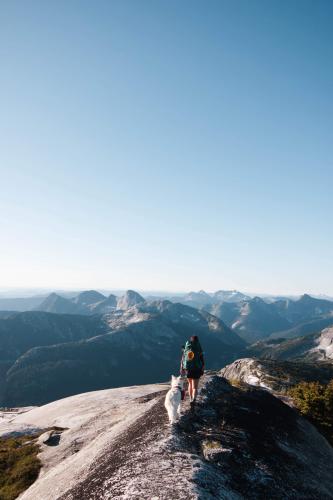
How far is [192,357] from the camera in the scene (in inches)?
939

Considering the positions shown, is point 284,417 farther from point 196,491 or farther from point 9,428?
point 9,428

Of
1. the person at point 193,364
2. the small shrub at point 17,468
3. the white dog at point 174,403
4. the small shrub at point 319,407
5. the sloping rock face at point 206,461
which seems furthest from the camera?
the small shrub at point 319,407

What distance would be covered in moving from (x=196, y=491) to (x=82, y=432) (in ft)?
62.3

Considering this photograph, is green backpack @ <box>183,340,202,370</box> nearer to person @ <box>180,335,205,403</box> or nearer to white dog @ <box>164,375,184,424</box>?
person @ <box>180,335,205,403</box>

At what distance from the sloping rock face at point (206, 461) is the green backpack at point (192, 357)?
286cm

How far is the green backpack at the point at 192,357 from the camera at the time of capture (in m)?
23.8

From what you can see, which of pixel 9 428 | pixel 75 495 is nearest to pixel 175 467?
pixel 75 495

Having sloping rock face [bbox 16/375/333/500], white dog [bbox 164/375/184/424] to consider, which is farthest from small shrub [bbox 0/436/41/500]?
white dog [bbox 164/375/184/424]

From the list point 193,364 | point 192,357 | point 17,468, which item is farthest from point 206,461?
point 17,468

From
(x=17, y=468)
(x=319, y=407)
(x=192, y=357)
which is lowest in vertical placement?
(x=17, y=468)

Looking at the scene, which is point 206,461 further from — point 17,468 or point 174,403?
point 17,468

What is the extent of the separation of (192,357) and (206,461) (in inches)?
290

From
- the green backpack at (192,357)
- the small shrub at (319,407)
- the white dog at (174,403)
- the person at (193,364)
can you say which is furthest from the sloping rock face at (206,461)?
the small shrub at (319,407)

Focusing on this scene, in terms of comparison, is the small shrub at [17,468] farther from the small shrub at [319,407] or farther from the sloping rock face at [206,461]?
the small shrub at [319,407]
